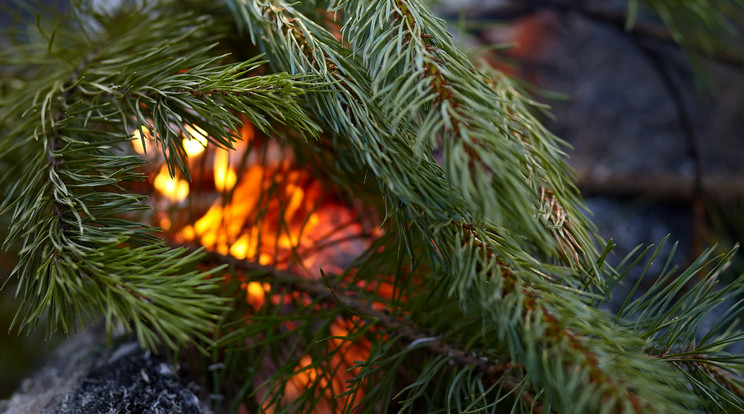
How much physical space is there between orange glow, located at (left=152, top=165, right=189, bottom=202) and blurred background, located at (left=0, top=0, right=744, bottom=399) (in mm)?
305

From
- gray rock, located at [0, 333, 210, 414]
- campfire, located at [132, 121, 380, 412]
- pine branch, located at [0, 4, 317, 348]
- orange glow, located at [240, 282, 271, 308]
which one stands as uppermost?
pine branch, located at [0, 4, 317, 348]

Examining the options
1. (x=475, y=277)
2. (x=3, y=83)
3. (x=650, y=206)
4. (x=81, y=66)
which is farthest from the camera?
(x=650, y=206)

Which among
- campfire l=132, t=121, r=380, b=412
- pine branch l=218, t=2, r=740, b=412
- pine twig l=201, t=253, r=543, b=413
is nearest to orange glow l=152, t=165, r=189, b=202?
campfire l=132, t=121, r=380, b=412

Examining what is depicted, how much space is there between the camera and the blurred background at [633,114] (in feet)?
2.65

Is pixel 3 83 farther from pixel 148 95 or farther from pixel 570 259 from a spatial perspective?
pixel 570 259

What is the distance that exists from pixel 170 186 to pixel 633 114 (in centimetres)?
86

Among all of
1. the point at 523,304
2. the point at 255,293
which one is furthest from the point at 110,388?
the point at 523,304

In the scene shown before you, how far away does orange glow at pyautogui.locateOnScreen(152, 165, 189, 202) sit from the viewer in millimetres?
523

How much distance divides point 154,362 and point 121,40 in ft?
0.87

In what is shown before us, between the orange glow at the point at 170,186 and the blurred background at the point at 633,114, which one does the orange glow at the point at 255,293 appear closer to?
the orange glow at the point at 170,186

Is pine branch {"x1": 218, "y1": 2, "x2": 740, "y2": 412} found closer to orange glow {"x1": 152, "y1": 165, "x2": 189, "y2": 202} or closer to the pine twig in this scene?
the pine twig

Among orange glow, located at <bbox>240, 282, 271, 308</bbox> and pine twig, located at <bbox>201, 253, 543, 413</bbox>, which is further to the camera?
orange glow, located at <bbox>240, 282, 271, 308</bbox>

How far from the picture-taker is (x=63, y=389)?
0.41m

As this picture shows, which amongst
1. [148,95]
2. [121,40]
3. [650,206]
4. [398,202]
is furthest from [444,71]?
[650,206]
